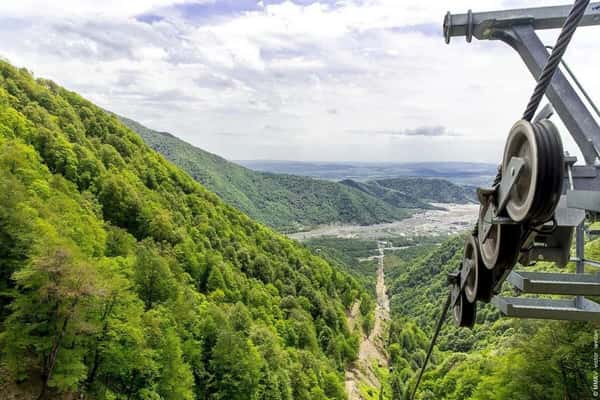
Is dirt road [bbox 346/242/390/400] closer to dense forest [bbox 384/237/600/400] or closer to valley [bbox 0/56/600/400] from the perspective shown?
valley [bbox 0/56/600/400]

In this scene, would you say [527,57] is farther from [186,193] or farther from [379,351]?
[379,351]

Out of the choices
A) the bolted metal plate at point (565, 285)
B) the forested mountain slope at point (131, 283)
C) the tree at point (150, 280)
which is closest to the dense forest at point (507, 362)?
the forested mountain slope at point (131, 283)

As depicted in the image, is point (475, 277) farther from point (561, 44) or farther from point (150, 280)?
point (150, 280)

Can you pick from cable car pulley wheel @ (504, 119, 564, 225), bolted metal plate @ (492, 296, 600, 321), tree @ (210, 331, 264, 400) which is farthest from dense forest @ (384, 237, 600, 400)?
cable car pulley wheel @ (504, 119, 564, 225)

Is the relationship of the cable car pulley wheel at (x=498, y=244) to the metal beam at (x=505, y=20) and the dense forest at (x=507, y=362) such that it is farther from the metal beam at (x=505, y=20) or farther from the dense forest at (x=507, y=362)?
the dense forest at (x=507, y=362)

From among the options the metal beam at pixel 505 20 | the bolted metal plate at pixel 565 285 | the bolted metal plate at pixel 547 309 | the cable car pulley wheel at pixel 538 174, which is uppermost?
the metal beam at pixel 505 20

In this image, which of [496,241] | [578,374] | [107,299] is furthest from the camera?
[107,299]

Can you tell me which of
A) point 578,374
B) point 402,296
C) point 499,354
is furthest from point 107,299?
point 402,296

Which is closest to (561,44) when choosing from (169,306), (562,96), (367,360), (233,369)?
(562,96)
